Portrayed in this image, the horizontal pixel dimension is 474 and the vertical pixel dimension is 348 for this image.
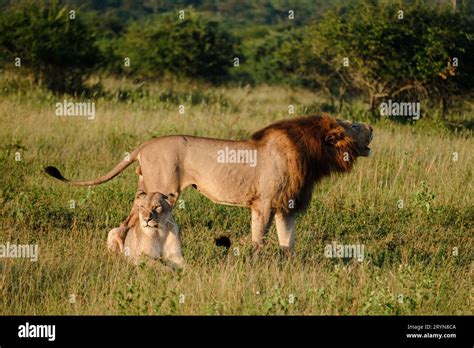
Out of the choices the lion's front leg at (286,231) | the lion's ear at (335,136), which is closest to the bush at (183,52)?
the lion's ear at (335,136)

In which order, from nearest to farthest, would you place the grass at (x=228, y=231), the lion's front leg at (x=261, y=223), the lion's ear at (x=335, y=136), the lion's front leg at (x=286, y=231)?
the grass at (x=228, y=231), the lion's front leg at (x=261, y=223), the lion's front leg at (x=286, y=231), the lion's ear at (x=335, y=136)

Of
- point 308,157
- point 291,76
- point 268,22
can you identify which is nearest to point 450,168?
point 308,157

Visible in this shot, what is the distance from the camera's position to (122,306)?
18.5 ft

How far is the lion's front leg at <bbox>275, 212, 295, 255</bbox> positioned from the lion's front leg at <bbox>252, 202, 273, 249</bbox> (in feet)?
0.39

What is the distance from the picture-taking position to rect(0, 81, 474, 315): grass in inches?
238

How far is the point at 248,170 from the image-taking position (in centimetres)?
742

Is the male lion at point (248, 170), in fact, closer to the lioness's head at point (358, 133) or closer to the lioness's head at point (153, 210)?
the lioness's head at point (358, 133)

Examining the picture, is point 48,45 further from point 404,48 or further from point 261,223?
point 261,223

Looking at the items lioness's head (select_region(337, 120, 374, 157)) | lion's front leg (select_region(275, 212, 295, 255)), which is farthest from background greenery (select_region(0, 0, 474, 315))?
lioness's head (select_region(337, 120, 374, 157))

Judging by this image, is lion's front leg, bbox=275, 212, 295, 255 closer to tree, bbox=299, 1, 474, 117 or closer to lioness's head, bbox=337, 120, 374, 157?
lioness's head, bbox=337, 120, 374, 157

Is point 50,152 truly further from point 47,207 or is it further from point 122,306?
point 122,306

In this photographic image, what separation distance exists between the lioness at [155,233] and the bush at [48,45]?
10.9 metres

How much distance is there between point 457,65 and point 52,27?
8.11m

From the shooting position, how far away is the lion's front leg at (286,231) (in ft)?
24.4
